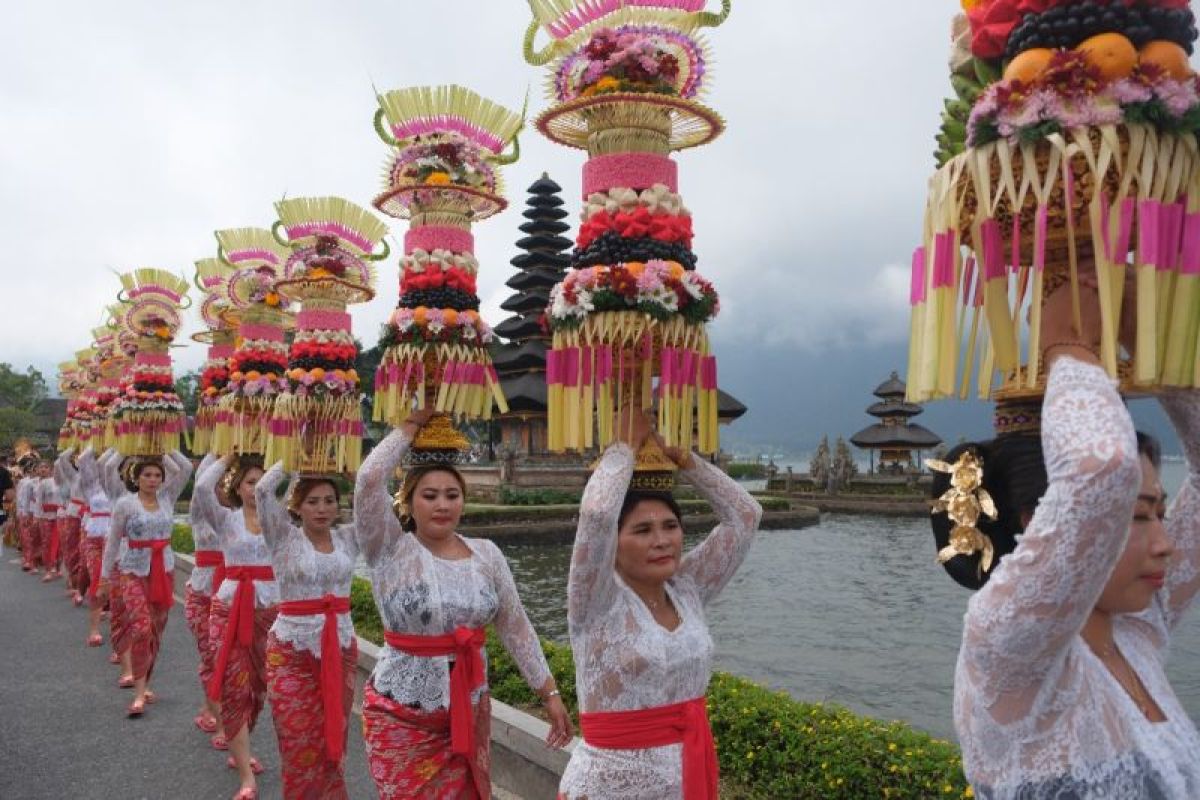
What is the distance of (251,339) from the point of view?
7082mm

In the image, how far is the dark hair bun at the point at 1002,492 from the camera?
1806 mm

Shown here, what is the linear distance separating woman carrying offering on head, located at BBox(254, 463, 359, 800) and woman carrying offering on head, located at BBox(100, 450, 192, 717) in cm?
309

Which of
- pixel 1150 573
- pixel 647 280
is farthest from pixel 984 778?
pixel 647 280

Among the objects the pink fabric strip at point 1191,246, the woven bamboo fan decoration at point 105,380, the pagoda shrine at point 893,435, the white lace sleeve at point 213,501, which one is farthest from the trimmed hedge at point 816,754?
the pagoda shrine at point 893,435

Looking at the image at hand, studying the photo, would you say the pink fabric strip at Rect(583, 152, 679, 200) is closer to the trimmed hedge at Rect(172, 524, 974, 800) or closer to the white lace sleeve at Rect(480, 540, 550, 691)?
the white lace sleeve at Rect(480, 540, 550, 691)

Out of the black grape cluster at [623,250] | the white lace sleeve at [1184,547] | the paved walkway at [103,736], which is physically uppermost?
the black grape cluster at [623,250]

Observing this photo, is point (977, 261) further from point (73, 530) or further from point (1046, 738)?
point (73, 530)

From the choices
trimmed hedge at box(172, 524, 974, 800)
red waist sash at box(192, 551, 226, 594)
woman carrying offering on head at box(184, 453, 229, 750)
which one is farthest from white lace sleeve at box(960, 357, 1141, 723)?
red waist sash at box(192, 551, 226, 594)

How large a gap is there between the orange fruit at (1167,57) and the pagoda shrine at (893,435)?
39371 millimetres

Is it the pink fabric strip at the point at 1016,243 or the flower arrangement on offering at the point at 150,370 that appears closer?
the pink fabric strip at the point at 1016,243

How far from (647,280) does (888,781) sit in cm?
261

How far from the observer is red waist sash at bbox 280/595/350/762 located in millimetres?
4742

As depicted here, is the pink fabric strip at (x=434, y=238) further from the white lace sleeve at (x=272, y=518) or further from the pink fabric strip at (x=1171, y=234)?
the pink fabric strip at (x=1171, y=234)

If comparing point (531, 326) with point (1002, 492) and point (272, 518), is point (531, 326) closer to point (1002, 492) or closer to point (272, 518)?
point (272, 518)
